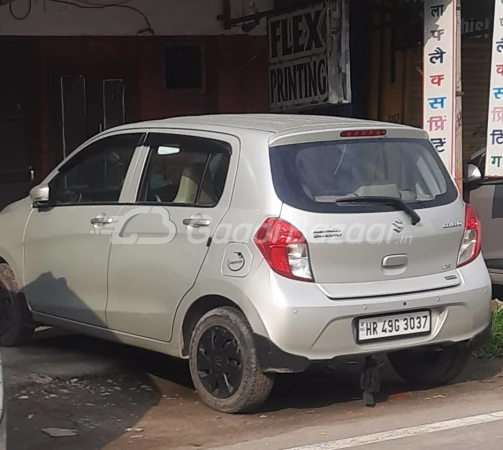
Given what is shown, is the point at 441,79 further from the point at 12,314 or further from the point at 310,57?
the point at 12,314

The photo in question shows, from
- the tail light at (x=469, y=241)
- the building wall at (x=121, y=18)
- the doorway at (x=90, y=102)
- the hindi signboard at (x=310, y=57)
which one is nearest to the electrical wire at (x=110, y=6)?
the building wall at (x=121, y=18)

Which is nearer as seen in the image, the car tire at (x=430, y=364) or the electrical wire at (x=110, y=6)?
the car tire at (x=430, y=364)

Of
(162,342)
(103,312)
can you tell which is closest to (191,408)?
(162,342)

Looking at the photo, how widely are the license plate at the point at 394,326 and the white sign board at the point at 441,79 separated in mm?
2646

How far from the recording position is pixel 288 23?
1088cm

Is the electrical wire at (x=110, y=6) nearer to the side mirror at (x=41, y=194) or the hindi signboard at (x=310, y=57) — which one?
the hindi signboard at (x=310, y=57)

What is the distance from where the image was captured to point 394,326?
608 centimetres

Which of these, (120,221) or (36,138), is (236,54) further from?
(120,221)

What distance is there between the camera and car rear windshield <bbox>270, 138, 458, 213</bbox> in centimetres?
598

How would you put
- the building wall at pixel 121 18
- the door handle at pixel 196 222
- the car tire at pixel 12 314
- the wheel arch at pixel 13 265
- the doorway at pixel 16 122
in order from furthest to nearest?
the doorway at pixel 16 122 < the building wall at pixel 121 18 < the car tire at pixel 12 314 < the wheel arch at pixel 13 265 < the door handle at pixel 196 222

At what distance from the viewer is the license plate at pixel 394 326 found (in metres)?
5.97

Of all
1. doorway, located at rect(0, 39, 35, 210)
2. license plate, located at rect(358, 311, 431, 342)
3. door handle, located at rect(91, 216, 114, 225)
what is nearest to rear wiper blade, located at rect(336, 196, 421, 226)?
license plate, located at rect(358, 311, 431, 342)

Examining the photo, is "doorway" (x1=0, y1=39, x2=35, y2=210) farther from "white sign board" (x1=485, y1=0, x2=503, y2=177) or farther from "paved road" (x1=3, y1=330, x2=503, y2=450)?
"white sign board" (x1=485, y1=0, x2=503, y2=177)

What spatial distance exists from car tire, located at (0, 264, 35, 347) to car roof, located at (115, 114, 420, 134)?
1.67m
